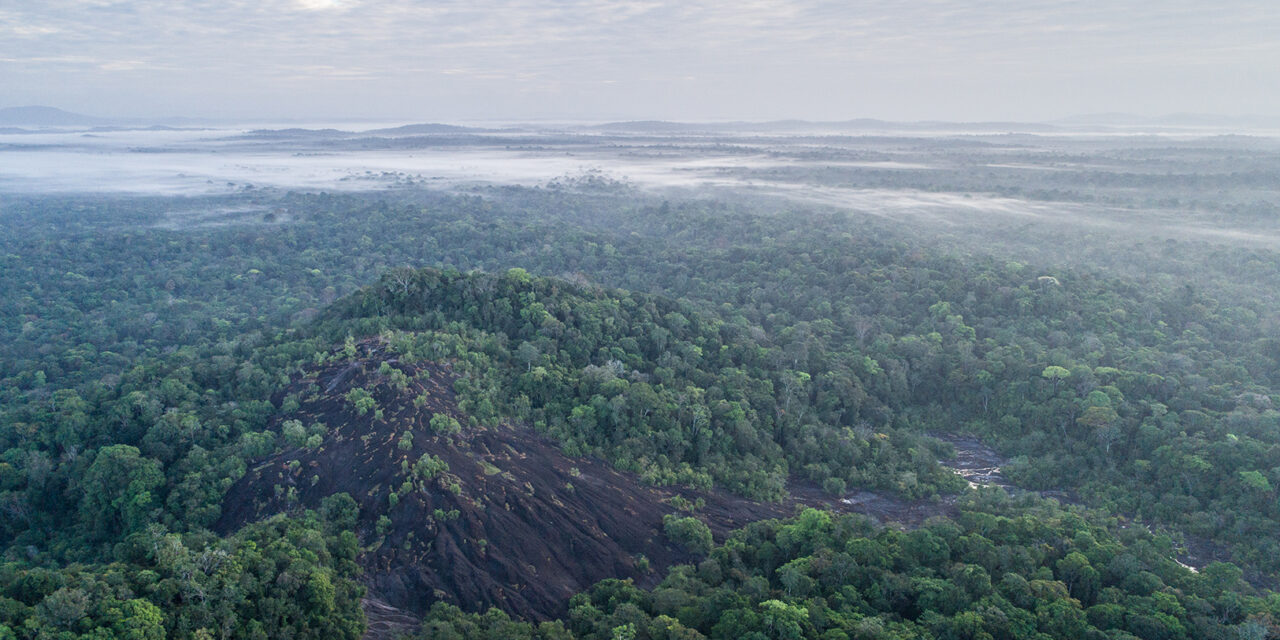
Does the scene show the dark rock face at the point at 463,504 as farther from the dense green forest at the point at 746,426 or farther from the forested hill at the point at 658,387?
the forested hill at the point at 658,387

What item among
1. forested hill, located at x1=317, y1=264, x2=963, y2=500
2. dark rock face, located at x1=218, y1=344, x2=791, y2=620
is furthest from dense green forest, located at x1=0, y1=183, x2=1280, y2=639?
dark rock face, located at x1=218, y1=344, x2=791, y2=620

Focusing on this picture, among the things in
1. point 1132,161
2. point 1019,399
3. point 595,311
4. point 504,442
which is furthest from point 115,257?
point 1132,161

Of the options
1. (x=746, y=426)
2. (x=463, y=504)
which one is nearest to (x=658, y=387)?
(x=746, y=426)

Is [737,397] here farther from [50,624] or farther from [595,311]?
[50,624]

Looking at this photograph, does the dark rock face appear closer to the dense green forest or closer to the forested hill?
the dense green forest

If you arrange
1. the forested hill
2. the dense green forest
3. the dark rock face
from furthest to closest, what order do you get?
1. the forested hill
2. the dark rock face
3. the dense green forest

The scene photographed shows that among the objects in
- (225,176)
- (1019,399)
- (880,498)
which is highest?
(225,176)

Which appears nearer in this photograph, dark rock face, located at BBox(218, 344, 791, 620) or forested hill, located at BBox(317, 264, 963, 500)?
dark rock face, located at BBox(218, 344, 791, 620)

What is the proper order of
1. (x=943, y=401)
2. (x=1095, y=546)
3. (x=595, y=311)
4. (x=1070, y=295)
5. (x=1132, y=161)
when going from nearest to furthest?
(x=1095, y=546) < (x=595, y=311) < (x=943, y=401) < (x=1070, y=295) < (x=1132, y=161)
